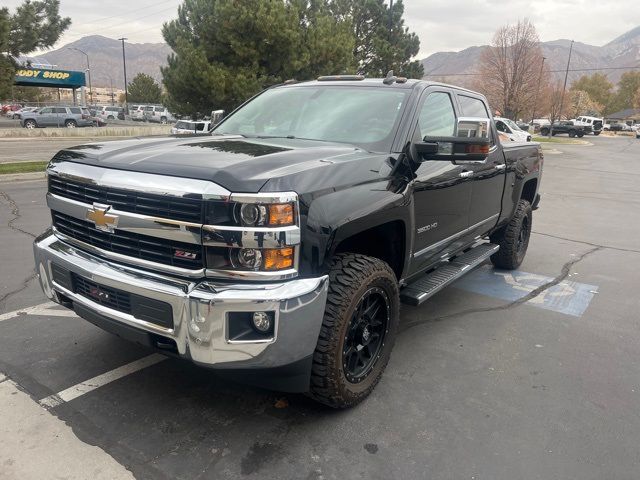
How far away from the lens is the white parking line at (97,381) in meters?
3.07

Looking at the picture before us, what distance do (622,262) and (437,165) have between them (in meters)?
4.28

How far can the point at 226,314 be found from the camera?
2389mm

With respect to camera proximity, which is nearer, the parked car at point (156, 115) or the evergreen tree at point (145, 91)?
the parked car at point (156, 115)

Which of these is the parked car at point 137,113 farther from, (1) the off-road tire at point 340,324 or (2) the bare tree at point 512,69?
(1) the off-road tire at point 340,324

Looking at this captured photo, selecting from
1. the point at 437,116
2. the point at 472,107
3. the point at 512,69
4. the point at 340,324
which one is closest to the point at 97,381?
the point at 340,324

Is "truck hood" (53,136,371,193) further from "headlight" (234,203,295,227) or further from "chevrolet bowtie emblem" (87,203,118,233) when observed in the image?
"chevrolet bowtie emblem" (87,203,118,233)

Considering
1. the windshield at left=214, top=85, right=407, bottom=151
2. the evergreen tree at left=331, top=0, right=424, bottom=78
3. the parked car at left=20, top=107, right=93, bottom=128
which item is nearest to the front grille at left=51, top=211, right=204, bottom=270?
the windshield at left=214, top=85, right=407, bottom=151

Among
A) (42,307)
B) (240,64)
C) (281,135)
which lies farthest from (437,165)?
(240,64)

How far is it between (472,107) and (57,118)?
37394mm

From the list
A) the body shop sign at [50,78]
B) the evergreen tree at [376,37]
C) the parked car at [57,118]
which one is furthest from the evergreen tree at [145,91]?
the evergreen tree at [376,37]

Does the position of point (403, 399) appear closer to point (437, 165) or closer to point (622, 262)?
point (437, 165)

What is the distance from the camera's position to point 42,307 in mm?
4438

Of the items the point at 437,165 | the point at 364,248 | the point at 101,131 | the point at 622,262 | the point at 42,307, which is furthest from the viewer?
the point at 101,131

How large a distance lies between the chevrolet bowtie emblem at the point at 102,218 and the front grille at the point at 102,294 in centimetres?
31
